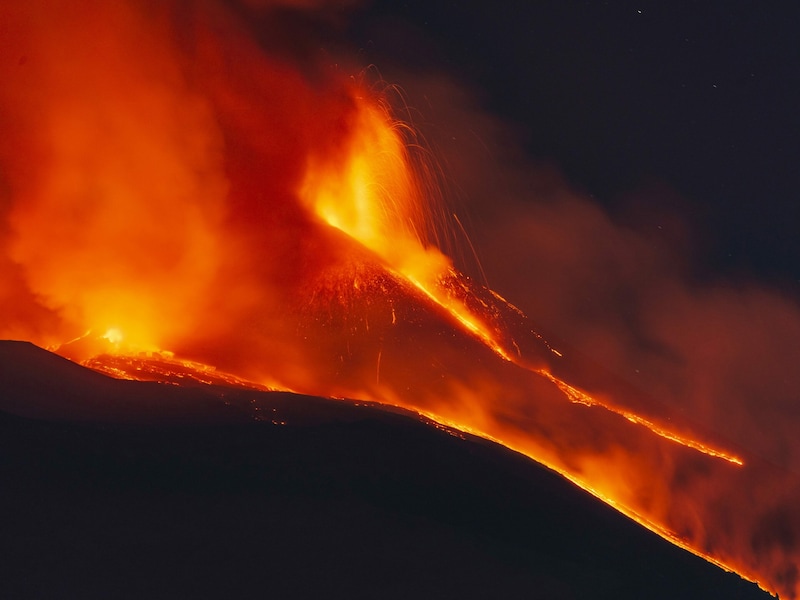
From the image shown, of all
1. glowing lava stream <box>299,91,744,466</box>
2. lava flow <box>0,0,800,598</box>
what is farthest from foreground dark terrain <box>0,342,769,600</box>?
glowing lava stream <box>299,91,744,466</box>

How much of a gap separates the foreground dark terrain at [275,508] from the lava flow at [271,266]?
1.61 metres

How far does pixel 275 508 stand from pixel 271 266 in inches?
188

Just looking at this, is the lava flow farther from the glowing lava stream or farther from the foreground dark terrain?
the foreground dark terrain

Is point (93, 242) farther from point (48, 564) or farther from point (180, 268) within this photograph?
point (48, 564)

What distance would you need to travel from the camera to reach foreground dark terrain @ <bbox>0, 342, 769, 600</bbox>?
12.9 ft

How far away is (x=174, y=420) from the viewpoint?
4.88 m

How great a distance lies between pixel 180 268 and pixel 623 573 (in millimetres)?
5779

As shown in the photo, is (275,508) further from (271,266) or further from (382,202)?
(382,202)

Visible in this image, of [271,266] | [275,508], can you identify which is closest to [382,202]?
[271,266]

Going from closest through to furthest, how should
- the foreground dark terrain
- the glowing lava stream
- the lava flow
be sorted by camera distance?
the foreground dark terrain < the lava flow < the glowing lava stream

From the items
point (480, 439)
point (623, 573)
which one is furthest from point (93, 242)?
point (623, 573)

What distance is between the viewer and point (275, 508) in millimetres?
4418

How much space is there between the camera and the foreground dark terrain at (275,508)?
393 cm

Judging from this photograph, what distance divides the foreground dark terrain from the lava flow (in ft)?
5.29
